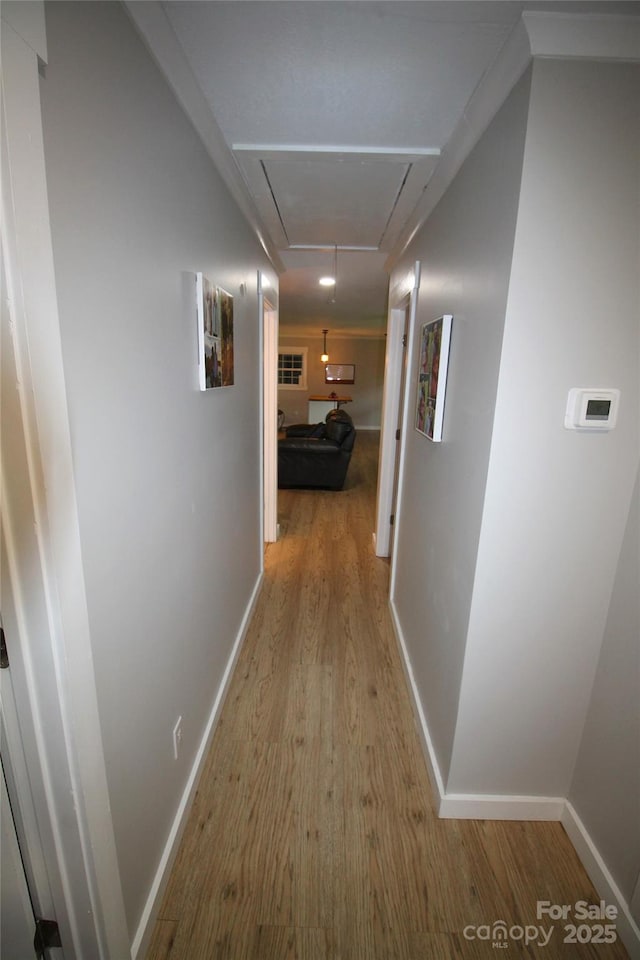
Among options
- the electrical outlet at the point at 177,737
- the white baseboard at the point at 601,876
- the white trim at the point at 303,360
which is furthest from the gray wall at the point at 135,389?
the white trim at the point at 303,360

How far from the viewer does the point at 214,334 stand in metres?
1.52

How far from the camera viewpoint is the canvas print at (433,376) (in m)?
1.59

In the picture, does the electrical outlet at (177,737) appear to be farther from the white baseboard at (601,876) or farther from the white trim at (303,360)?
the white trim at (303,360)

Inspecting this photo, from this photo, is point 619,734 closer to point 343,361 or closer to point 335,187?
A: point 335,187

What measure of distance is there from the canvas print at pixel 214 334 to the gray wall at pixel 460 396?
896 millimetres

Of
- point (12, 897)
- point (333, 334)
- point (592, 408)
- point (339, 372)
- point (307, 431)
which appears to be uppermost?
point (333, 334)

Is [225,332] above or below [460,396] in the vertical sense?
above

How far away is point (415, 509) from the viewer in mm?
2117

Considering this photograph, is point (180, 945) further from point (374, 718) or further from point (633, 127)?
point (633, 127)

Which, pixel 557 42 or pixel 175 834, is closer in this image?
pixel 557 42

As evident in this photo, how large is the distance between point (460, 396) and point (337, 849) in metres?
1.58

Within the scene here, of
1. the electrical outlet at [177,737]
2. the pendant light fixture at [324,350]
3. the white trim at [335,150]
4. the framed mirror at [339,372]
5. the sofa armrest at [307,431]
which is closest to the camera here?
the electrical outlet at [177,737]

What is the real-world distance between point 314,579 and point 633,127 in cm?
276

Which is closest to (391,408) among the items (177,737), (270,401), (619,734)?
(270,401)
